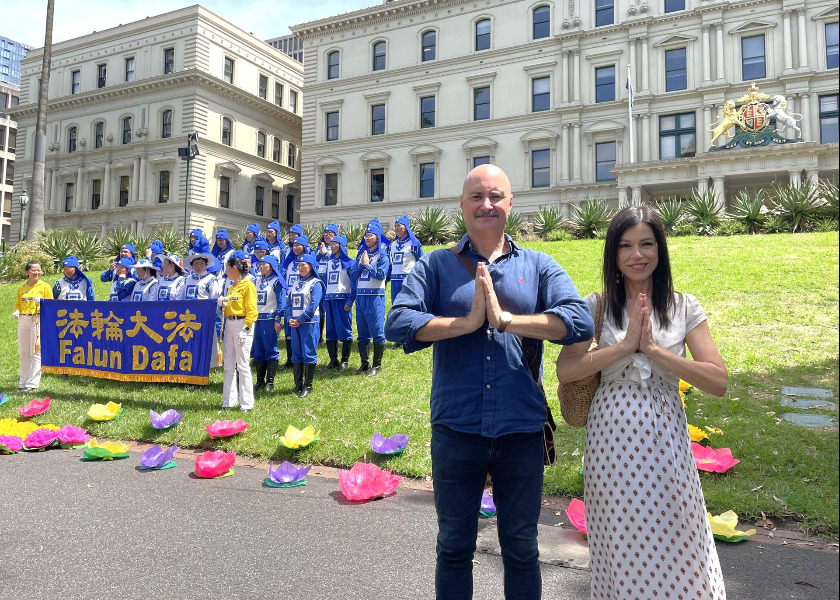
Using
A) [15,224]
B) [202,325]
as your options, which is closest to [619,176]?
[202,325]

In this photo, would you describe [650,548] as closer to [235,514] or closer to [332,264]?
[235,514]

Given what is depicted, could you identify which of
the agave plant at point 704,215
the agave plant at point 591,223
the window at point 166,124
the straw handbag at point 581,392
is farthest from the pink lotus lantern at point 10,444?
the window at point 166,124

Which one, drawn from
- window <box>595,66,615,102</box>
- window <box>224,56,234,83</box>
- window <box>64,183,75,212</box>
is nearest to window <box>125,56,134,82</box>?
window <box>224,56,234,83</box>

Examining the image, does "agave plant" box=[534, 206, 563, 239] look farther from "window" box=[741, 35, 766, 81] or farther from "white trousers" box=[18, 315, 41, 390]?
"window" box=[741, 35, 766, 81]

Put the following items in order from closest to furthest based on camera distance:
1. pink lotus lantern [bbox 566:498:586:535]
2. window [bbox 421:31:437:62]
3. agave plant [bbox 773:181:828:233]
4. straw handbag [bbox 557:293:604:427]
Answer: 1. straw handbag [bbox 557:293:604:427]
2. pink lotus lantern [bbox 566:498:586:535]
3. agave plant [bbox 773:181:828:233]
4. window [bbox 421:31:437:62]

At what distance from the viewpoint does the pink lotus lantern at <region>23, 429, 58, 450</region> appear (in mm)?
7203

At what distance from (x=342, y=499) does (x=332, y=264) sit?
5.89m

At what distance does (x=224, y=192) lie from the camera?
4669cm

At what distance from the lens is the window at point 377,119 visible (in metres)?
42.9

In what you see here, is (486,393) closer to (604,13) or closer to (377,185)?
(604,13)

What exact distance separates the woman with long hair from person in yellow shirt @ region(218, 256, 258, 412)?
6.29 m

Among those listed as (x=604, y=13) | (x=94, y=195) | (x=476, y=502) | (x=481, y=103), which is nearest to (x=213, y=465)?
(x=476, y=502)

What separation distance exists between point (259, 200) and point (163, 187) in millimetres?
6942

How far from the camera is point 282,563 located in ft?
13.2
